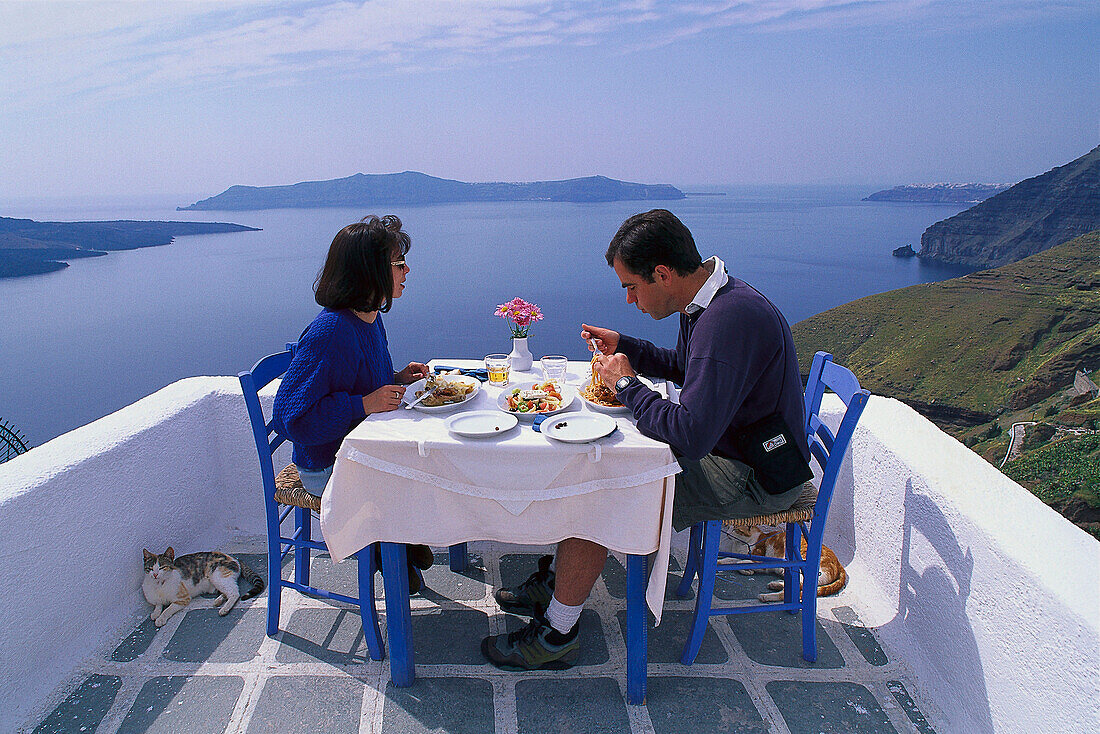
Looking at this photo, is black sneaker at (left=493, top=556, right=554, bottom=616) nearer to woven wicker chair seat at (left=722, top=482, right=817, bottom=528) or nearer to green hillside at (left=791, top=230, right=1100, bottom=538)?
woven wicker chair seat at (left=722, top=482, right=817, bottom=528)

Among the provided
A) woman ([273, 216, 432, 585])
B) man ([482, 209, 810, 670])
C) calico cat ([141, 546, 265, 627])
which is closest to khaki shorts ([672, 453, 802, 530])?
man ([482, 209, 810, 670])

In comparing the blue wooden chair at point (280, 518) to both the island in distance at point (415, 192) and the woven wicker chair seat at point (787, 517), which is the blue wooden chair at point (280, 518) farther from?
the island in distance at point (415, 192)

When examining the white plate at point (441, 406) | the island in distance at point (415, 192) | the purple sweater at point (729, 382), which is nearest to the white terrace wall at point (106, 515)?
the white plate at point (441, 406)

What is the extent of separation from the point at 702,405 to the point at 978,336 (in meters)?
7.08

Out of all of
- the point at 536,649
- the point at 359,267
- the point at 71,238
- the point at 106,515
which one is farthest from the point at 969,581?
the point at 71,238

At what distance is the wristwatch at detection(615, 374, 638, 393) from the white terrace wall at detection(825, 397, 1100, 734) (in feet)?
3.39

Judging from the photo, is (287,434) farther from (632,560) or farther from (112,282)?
(112,282)

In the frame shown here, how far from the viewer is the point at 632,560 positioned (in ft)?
5.75

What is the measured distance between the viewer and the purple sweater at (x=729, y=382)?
5.06 feet

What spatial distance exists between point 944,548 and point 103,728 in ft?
8.50

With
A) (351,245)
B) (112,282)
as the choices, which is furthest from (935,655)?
(112,282)

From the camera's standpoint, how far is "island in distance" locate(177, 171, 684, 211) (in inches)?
390

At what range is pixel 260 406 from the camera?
1.91 metres

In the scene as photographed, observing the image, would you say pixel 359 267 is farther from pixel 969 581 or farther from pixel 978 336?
pixel 978 336
